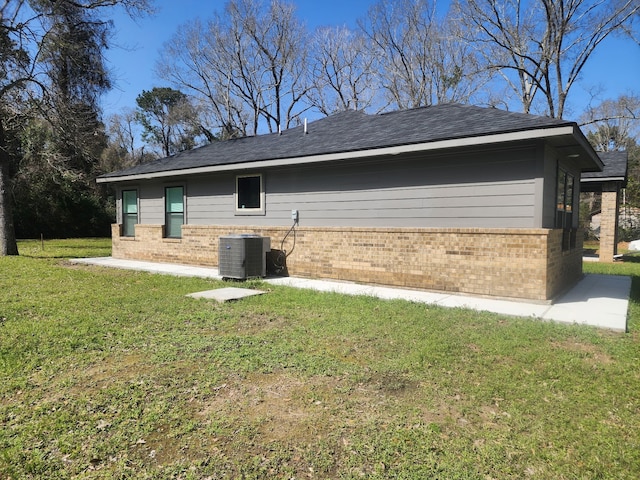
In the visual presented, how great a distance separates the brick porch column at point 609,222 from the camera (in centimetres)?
1362

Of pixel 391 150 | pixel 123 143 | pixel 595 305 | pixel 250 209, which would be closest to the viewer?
pixel 595 305

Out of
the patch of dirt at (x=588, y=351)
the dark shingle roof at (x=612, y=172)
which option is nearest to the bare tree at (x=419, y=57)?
the dark shingle roof at (x=612, y=172)

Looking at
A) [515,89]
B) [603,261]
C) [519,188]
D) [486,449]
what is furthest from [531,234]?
[515,89]

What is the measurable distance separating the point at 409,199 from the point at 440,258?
49.7 inches

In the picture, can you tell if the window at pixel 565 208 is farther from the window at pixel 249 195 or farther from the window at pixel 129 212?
the window at pixel 129 212

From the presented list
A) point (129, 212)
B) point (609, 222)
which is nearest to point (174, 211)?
point (129, 212)

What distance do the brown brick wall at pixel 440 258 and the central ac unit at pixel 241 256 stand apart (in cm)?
83

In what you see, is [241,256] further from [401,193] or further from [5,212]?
[5,212]

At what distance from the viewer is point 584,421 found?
8.86 feet

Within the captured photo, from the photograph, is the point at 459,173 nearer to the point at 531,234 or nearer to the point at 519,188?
the point at 519,188

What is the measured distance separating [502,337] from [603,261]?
1183 cm

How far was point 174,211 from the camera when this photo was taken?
11.7 metres

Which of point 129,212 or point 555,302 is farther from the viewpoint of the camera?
point 129,212

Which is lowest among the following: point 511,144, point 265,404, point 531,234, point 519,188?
point 265,404
